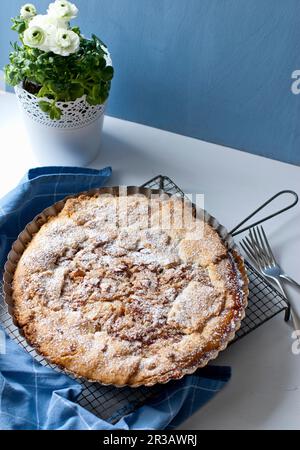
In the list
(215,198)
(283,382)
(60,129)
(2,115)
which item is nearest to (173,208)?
(215,198)

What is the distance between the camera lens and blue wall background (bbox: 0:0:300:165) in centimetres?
156

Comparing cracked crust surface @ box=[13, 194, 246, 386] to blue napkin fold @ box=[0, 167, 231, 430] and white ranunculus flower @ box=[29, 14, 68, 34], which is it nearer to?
blue napkin fold @ box=[0, 167, 231, 430]

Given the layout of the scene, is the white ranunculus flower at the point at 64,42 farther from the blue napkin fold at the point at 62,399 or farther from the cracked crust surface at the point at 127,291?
the blue napkin fold at the point at 62,399

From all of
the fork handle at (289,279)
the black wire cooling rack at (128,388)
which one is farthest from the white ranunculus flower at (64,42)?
the fork handle at (289,279)

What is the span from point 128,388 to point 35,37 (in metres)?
0.81

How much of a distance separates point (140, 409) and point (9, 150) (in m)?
0.88

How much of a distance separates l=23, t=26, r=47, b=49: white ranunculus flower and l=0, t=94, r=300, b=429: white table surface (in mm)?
371

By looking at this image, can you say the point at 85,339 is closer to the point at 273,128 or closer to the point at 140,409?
the point at 140,409

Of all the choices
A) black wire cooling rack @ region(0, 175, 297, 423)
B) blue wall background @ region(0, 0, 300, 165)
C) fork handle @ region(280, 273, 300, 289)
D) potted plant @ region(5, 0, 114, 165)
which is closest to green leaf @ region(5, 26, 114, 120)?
potted plant @ region(5, 0, 114, 165)

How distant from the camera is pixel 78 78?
1.53 m

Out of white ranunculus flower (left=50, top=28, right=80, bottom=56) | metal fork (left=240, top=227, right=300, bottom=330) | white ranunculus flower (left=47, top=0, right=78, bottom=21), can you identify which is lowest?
metal fork (left=240, top=227, right=300, bottom=330)

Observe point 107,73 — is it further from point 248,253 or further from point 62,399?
point 62,399

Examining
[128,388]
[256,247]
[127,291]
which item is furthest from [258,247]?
[128,388]

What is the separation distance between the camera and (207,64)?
1.67 m
